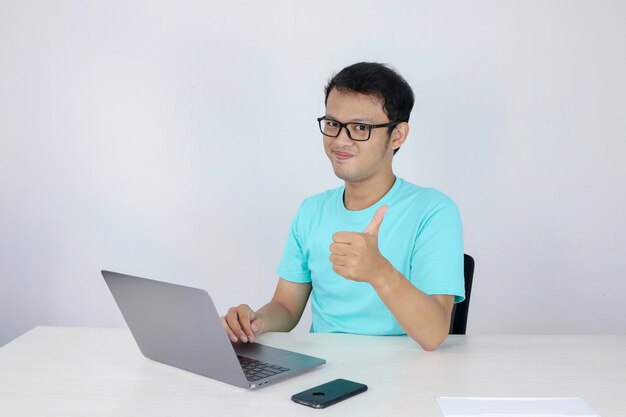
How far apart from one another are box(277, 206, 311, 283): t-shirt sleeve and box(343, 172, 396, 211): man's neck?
0.18 m

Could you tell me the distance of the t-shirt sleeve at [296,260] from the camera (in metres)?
2.28

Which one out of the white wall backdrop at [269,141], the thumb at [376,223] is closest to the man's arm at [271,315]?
the thumb at [376,223]

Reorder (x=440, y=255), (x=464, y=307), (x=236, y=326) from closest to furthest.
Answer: (x=236, y=326), (x=440, y=255), (x=464, y=307)

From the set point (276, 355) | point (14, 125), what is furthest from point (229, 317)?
point (14, 125)

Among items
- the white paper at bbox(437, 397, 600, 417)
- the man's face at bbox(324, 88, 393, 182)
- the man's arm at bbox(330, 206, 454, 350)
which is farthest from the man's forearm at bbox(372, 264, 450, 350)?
the man's face at bbox(324, 88, 393, 182)

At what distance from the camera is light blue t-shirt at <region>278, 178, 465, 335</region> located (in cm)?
199

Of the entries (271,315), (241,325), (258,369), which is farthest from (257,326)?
(258,369)

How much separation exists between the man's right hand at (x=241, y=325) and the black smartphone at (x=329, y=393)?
1.35 ft

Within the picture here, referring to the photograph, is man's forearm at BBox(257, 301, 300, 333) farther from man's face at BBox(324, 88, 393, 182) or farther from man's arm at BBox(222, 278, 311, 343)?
man's face at BBox(324, 88, 393, 182)

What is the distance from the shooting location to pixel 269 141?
3.31 metres

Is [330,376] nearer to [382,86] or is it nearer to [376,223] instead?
[376,223]

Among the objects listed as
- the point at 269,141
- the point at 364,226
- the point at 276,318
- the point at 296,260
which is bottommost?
the point at 276,318

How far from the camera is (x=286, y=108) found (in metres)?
3.30

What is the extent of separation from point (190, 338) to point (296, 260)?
77 centimetres
